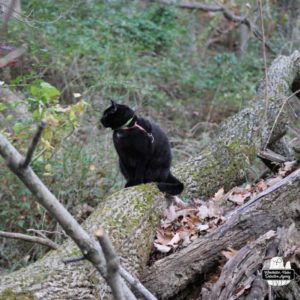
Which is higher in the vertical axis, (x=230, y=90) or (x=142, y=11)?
(x=142, y=11)

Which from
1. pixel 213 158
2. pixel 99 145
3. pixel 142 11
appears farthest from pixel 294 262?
pixel 142 11

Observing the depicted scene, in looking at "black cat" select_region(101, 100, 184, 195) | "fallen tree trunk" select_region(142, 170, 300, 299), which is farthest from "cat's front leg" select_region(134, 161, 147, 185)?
"fallen tree trunk" select_region(142, 170, 300, 299)

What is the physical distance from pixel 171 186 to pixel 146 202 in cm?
42

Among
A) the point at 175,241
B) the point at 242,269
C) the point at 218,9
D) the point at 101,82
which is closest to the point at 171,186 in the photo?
the point at 175,241

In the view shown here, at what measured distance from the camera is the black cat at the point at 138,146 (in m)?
4.66

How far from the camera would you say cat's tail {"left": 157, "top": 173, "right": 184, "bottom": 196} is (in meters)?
4.28

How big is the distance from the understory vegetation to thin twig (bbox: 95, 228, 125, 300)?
7.03ft

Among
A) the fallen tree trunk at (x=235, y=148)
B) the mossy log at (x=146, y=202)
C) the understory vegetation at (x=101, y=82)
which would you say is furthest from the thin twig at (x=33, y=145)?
the fallen tree trunk at (x=235, y=148)

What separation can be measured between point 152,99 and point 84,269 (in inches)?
239

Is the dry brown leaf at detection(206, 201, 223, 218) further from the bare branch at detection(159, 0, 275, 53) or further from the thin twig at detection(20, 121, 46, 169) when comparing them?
the bare branch at detection(159, 0, 275, 53)

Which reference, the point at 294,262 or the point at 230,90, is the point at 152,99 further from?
the point at 294,262

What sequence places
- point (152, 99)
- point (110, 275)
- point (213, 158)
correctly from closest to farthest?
point (110, 275) < point (213, 158) < point (152, 99)

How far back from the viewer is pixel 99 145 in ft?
20.4

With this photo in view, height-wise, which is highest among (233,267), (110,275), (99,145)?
(110,275)
